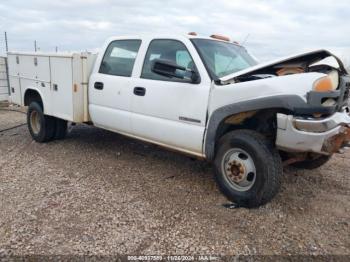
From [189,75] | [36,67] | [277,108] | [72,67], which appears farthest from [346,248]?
[36,67]

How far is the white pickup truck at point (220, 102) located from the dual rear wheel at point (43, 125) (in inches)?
30.7

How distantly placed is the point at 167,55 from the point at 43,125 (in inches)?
119

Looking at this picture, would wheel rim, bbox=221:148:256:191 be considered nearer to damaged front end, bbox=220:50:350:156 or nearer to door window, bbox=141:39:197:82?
damaged front end, bbox=220:50:350:156

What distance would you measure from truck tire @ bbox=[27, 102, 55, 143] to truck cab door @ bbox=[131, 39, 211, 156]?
2304 mm

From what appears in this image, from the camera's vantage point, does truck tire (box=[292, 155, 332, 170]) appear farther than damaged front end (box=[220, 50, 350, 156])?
Yes

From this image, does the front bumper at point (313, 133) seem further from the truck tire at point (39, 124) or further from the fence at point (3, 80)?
the fence at point (3, 80)

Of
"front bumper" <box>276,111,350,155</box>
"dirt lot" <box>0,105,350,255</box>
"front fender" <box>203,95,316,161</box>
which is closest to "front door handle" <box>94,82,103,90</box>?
"dirt lot" <box>0,105,350,255</box>

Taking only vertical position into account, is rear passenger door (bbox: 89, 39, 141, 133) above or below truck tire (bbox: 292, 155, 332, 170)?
above

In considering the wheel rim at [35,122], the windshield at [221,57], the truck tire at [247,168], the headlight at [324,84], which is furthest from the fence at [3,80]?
the headlight at [324,84]

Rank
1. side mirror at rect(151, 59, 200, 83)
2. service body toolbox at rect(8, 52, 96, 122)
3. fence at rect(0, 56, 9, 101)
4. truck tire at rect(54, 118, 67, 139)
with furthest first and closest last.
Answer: fence at rect(0, 56, 9, 101) < truck tire at rect(54, 118, 67, 139) < service body toolbox at rect(8, 52, 96, 122) < side mirror at rect(151, 59, 200, 83)

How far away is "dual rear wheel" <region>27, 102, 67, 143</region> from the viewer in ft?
20.4

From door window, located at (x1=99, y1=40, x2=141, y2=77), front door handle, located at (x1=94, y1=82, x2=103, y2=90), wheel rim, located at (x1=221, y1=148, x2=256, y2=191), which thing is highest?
door window, located at (x1=99, y1=40, x2=141, y2=77)

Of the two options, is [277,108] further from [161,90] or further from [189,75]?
[161,90]

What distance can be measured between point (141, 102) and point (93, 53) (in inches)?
62.7
